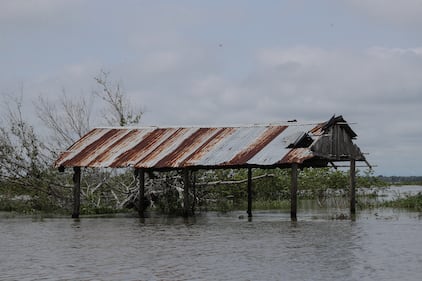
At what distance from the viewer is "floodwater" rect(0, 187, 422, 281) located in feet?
41.3

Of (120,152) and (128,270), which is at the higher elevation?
(120,152)

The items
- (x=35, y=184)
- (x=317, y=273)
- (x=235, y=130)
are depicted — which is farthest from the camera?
(x=35, y=184)

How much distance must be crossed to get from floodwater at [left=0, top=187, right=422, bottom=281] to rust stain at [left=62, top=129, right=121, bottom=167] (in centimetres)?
306

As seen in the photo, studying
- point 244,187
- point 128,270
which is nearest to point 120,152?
point 244,187

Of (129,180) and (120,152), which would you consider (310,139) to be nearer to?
(120,152)

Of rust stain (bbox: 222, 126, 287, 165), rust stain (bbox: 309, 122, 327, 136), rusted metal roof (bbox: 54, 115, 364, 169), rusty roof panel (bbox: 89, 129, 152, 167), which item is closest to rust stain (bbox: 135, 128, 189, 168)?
rusted metal roof (bbox: 54, 115, 364, 169)

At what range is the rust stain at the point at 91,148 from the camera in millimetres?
27042

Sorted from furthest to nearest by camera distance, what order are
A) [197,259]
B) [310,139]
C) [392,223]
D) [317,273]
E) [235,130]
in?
[235,130] → [310,139] → [392,223] → [197,259] → [317,273]

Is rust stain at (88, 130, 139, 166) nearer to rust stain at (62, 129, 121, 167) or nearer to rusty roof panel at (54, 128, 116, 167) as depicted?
rust stain at (62, 129, 121, 167)

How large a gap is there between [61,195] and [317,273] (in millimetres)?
20909

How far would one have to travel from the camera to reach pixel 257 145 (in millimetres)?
Result: 25016

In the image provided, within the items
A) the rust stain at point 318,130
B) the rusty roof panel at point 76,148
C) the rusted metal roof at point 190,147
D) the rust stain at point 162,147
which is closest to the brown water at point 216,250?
the rusted metal roof at point 190,147

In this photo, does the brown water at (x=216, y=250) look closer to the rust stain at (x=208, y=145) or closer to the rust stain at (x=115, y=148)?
the rust stain at (x=208, y=145)

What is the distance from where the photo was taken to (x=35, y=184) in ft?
104
